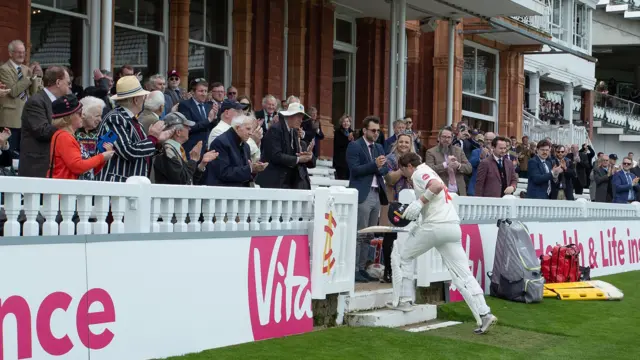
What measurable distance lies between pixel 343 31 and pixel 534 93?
566 inches

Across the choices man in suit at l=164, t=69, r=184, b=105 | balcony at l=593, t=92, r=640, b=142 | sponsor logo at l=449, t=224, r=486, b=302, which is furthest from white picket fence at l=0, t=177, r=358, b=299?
balcony at l=593, t=92, r=640, b=142

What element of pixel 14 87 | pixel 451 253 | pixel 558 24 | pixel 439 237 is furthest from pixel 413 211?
pixel 558 24

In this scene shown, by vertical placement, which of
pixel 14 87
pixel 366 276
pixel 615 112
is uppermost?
pixel 615 112

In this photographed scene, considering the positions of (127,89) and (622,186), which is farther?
(622,186)

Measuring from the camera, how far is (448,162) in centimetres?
1418

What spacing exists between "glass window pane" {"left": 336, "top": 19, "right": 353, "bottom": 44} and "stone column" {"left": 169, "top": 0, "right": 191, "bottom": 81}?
6.43m

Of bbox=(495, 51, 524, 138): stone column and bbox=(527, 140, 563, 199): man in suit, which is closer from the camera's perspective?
bbox=(527, 140, 563, 199): man in suit

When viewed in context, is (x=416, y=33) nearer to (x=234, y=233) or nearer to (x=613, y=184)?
(x=613, y=184)

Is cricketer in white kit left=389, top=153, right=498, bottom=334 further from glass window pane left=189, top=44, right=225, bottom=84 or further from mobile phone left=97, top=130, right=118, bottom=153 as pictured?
glass window pane left=189, top=44, right=225, bottom=84

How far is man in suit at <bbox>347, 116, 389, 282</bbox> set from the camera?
1148cm

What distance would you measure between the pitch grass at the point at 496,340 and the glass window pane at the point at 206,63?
28.4 feet

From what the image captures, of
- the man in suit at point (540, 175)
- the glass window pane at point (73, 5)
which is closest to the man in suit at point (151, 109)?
the glass window pane at point (73, 5)

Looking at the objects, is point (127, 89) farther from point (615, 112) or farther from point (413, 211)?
point (615, 112)

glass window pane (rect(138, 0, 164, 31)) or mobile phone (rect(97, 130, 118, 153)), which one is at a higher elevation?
glass window pane (rect(138, 0, 164, 31))
